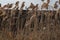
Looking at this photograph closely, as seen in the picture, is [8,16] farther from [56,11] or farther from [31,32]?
[56,11]

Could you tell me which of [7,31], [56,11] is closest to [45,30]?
[56,11]

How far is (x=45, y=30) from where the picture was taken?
3246mm

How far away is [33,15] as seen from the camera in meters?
3.17

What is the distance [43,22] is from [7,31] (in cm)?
48

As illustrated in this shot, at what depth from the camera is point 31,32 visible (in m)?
3.22

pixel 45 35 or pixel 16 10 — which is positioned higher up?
pixel 16 10

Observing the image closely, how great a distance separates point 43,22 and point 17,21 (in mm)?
334

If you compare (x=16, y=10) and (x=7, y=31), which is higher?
(x=16, y=10)

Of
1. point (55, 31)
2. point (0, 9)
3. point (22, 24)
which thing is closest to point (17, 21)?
point (22, 24)

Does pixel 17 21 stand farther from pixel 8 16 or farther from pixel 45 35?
pixel 45 35

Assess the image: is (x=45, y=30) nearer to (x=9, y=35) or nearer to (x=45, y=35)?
A: (x=45, y=35)

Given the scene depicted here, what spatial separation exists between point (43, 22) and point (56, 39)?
0.28 m

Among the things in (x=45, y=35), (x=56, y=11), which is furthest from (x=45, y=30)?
(x=56, y=11)

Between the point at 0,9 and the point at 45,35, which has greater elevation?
the point at 0,9
